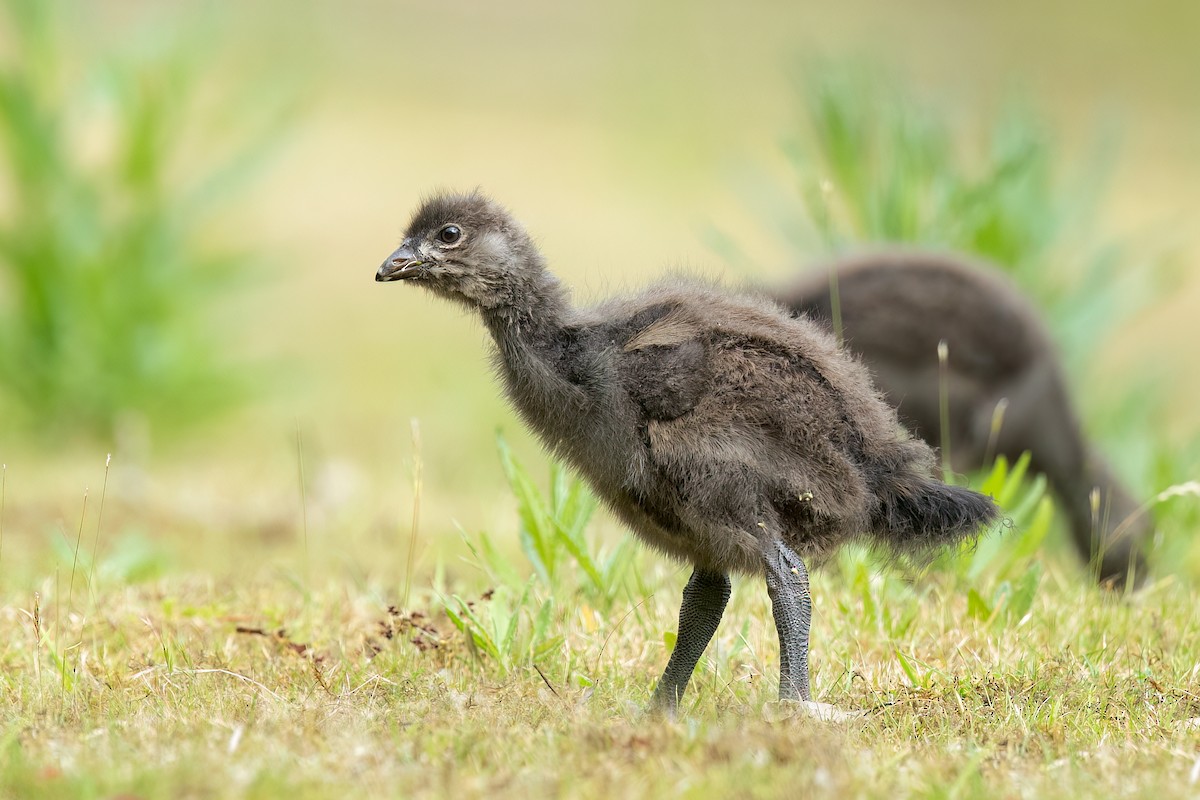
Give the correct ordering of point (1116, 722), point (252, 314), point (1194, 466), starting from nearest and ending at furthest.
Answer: point (1116, 722) → point (1194, 466) → point (252, 314)

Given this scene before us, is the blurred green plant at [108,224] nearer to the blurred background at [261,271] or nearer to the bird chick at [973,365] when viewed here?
the blurred background at [261,271]

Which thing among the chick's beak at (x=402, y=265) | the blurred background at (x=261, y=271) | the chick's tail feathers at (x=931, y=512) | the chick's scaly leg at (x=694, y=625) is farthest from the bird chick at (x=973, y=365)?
the chick's beak at (x=402, y=265)

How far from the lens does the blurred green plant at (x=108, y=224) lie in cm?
Result: 941

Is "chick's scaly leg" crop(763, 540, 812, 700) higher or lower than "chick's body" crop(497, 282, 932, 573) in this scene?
lower

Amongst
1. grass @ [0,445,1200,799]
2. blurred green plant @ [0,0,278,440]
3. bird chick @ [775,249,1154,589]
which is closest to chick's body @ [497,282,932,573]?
grass @ [0,445,1200,799]

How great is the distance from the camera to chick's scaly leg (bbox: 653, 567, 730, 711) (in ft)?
14.1

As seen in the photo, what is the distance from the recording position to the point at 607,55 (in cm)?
3594

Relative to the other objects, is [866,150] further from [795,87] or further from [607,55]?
[607,55]

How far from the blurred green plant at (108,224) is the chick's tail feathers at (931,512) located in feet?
21.4

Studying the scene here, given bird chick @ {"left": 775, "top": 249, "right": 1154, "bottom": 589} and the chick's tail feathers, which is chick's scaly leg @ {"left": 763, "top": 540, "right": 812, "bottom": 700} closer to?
the chick's tail feathers

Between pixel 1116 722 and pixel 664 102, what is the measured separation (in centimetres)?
2579

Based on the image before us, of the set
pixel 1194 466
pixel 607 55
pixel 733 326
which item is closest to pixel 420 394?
pixel 1194 466

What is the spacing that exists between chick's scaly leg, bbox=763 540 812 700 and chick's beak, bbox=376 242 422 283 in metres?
1.36

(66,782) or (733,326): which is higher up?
(733,326)
